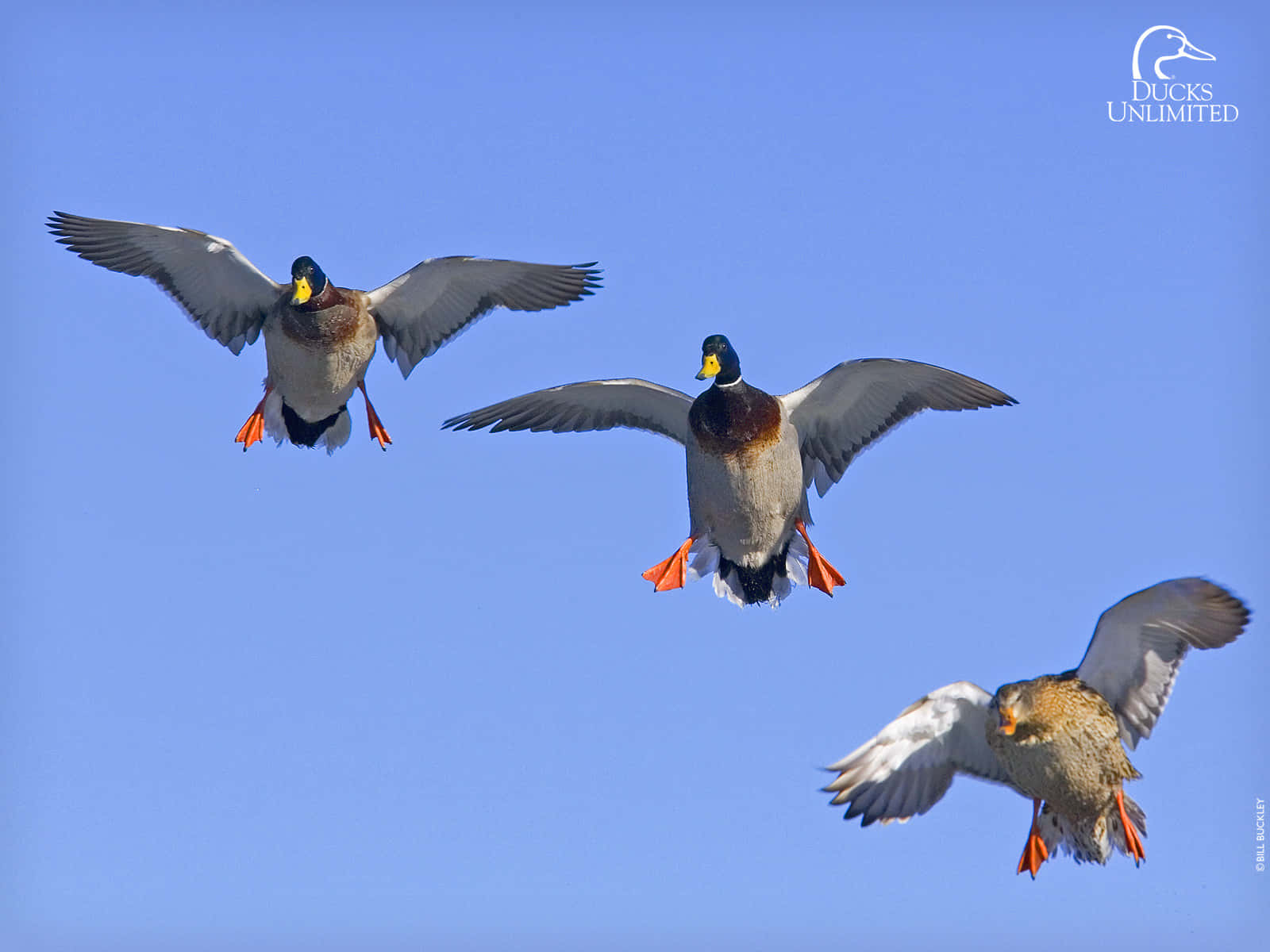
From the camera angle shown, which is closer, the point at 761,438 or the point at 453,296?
the point at 761,438

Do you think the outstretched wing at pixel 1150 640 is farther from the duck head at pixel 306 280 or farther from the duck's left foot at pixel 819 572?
the duck head at pixel 306 280

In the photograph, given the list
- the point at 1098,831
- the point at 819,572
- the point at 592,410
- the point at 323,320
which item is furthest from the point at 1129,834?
the point at 323,320

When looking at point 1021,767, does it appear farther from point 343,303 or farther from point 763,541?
point 343,303

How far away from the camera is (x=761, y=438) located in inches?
428

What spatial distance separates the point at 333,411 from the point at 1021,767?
619 cm

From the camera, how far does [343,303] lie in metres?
12.3

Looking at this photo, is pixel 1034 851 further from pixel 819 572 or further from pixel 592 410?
pixel 592 410

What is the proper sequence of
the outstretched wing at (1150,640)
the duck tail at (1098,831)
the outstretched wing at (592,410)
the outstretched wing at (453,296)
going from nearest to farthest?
the outstretched wing at (1150,640) → the duck tail at (1098,831) → the outstretched wing at (592,410) → the outstretched wing at (453,296)

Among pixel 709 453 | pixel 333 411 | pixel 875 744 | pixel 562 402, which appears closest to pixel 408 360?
pixel 333 411

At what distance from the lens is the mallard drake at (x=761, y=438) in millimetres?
10922

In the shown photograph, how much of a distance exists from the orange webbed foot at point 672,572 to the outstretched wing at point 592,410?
3.07ft

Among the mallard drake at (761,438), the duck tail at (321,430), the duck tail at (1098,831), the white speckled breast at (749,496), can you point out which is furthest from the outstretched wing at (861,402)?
the duck tail at (321,430)

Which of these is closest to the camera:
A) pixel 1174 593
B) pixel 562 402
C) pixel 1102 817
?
pixel 1174 593

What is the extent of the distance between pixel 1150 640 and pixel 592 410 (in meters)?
4.57
